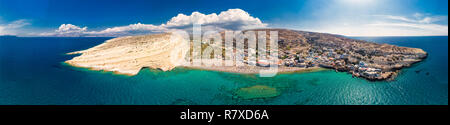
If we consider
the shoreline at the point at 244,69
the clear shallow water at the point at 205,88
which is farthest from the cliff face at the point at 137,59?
the clear shallow water at the point at 205,88

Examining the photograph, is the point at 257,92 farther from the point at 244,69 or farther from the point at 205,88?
the point at 244,69

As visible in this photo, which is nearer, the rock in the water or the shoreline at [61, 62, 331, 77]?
the rock in the water

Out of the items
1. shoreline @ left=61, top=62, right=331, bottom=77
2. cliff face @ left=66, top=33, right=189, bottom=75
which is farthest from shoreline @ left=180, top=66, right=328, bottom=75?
cliff face @ left=66, top=33, right=189, bottom=75

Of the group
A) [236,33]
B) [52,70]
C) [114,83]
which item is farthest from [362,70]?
[236,33]

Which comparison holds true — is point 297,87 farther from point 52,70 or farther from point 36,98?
point 52,70

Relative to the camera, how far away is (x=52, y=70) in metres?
28.8

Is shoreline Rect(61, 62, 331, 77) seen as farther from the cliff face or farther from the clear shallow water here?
the cliff face

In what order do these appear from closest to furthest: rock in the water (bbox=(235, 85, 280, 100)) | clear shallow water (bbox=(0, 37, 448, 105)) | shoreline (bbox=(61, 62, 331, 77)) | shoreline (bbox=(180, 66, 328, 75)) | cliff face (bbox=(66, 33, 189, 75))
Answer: clear shallow water (bbox=(0, 37, 448, 105)), rock in the water (bbox=(235, 85, 280, 100)), shoreline (bbox=(61, 62, 331, 77)), shoreline (bbox=(180, 66, 328, 75)), cliff face (bbox=(66, 33, 189, 75))

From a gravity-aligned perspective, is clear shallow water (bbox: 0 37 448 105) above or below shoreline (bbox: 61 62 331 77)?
below

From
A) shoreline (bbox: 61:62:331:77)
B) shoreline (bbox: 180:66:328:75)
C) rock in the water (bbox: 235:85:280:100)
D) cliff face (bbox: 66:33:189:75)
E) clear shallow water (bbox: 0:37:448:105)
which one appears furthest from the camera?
cliff face (bbox: 66:33:189:75)

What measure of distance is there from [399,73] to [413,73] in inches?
103

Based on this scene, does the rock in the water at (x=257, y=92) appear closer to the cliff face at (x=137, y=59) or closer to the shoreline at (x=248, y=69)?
the shoreline at (x=248, y=69)

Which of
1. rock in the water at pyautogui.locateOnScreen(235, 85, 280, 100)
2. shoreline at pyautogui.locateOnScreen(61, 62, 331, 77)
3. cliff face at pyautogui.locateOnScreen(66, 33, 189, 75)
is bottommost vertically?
rock in the water at pyautogui.locateOnScreen(235, 85, 280, 100)

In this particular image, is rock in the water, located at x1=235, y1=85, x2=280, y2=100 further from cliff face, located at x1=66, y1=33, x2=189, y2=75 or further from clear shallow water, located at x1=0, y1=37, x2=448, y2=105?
cliff face, located at x1=66, y1=33, x2=189, y2=75
